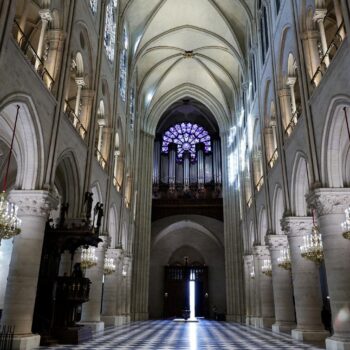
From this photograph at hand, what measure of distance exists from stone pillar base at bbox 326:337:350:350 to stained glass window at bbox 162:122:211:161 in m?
29.3

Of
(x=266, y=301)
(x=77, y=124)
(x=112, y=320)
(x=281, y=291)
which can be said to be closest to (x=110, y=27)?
(x=77, y=124)

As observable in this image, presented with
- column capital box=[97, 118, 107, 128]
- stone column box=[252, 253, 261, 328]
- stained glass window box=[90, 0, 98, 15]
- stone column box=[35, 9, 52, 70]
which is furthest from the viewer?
stone column box=[252, 253, 261, 328]

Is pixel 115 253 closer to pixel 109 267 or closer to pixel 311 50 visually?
pixel 109 267

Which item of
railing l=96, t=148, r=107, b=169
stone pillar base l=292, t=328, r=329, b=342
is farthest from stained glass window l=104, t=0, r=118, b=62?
stone pillar base l=292, t=328, r=329, b=342

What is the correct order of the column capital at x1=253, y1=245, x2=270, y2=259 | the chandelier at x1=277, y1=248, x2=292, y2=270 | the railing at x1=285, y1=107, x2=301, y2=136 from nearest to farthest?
the railing at x1=285, y1=107, x2=301, y2=136, the chandelier at x1=277, y1=248, x2=292, y2=270, the column capital at x1=253, y1=245, x2=270, y2=259

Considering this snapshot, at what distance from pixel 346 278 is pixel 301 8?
9.06m

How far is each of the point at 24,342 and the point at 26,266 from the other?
73.9 inches

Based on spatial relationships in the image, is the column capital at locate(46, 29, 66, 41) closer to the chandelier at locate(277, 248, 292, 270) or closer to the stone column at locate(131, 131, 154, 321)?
the chandelier at locate(277, 248, 292, 270)

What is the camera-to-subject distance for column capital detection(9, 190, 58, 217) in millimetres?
10469

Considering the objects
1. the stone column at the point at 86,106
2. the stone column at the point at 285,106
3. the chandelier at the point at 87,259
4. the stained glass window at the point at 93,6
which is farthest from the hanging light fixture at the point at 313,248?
the stained glass window at the point at 93,6

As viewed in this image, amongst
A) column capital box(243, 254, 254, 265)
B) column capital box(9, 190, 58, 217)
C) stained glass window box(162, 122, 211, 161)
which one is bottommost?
column capital box(9, 190, 58, 217)

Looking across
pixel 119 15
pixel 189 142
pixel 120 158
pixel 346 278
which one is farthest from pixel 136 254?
pixel 346 278

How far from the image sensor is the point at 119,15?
21.9 metres

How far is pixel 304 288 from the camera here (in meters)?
13.1
